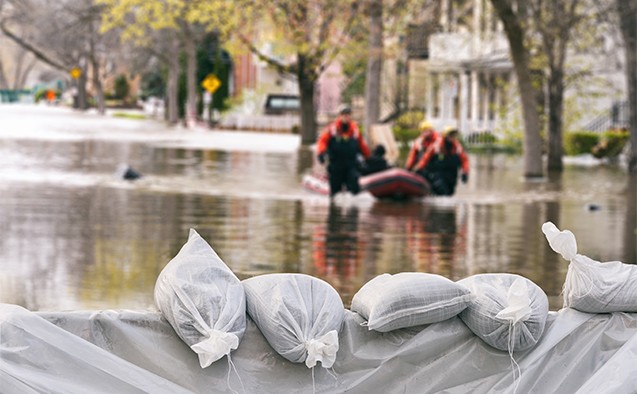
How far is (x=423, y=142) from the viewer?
16.7 metres

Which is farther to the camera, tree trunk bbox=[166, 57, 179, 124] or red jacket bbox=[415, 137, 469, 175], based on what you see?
tree trunk bbox=[166, 57, 179, 124]

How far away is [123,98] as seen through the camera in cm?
9119

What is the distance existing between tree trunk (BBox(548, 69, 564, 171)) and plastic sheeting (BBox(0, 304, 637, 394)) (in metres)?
22.1

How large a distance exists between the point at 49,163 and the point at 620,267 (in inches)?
776

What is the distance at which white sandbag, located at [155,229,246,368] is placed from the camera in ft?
11.7

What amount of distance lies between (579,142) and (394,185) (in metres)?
16.2

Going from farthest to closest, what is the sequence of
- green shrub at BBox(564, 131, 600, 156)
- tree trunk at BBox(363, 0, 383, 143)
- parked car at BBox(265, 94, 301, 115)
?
parked car at BBox(265, 94, 301, 115) → green shrub at BBox(564, 131, 600, 156) → tree trunk at BBox(363, 0, 383, 143)

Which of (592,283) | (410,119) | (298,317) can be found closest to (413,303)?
(298,317)

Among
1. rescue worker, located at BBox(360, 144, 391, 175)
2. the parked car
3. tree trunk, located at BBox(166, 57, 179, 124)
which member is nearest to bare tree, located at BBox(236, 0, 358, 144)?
rescue worker, located at BBox(360, 144, 391, 175)

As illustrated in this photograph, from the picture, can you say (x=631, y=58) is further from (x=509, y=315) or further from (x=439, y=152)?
(x=509, y=315)

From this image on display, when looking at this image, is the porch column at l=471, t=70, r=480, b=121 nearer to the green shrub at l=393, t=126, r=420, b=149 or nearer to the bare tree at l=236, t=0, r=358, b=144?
the green shrub at l=393, t=126, r=420, b=149

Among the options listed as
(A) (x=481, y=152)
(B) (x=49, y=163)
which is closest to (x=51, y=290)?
(B) (x=49, y=163)

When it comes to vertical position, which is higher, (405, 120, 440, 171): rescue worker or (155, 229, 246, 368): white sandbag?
(405, 120, 440, 171): rescue worker

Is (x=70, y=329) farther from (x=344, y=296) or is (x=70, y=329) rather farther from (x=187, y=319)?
(x=344, y=296)
